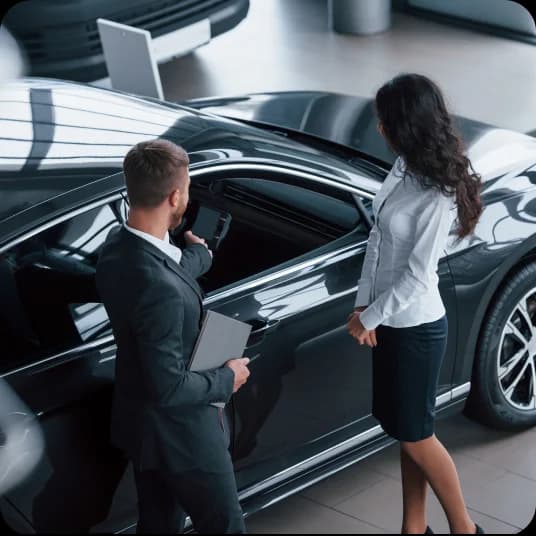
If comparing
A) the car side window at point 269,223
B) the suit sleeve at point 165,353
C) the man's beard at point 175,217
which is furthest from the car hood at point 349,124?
the suit sleeve at point 165,353

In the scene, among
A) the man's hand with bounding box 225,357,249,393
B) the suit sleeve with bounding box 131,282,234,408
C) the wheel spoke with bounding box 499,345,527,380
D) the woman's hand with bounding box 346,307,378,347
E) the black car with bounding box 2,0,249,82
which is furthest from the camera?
the black car with bounding box 2,0,249,82

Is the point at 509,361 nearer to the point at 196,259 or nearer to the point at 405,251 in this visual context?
the point at 405,251

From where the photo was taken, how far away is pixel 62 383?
268cm

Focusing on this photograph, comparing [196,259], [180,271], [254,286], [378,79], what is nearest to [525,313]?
[254,286]

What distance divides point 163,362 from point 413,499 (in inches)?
43.5

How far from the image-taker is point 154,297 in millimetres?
2369

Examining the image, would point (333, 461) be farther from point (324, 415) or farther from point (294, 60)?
point (294, 60)

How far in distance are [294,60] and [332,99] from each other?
3.56 m

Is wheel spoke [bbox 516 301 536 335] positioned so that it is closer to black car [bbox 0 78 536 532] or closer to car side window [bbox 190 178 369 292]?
black car [bbox 0 78 536 532]

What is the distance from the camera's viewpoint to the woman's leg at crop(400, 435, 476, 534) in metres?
3.00

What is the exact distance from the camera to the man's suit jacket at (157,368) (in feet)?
7.82

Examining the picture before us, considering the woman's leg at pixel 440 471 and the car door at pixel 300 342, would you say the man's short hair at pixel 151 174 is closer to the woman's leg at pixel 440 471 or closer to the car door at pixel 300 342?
the car door at pixel 300 342

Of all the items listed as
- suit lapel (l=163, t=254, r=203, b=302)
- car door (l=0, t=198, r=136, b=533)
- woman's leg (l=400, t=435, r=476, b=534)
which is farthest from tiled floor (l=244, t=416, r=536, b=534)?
suit lapel (l=163, t=254, r=203, b=302)

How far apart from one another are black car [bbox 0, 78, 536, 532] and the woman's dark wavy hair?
51 cm
